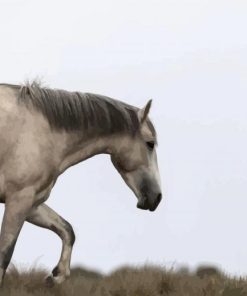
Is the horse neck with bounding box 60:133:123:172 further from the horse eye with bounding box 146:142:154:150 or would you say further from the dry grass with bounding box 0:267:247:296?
the dry grass with bounding box 0:267:247:296

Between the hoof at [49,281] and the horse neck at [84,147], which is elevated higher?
the horse neck at [84,147]

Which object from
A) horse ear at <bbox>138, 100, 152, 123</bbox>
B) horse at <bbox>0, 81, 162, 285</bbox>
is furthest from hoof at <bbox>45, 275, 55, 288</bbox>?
horse ear at <bbox>138, 100, 152, 123</bbox>

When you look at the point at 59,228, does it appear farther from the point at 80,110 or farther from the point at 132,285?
the point at 80,110

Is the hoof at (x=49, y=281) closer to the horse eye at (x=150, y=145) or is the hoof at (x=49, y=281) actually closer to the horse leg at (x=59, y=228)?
the horse leg at (x=59, y=228)

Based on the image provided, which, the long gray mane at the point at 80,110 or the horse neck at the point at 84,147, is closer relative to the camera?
the long gray mane at the point at 80,110

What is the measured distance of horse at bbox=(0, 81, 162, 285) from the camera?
28.4 feet

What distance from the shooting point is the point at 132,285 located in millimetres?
9484

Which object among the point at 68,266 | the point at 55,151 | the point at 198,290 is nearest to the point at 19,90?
the point at 55,151

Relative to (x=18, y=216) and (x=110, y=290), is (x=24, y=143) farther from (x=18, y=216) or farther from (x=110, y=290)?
(x=110, y=290)

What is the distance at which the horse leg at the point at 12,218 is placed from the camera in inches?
340

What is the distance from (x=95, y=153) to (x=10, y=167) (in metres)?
1.25

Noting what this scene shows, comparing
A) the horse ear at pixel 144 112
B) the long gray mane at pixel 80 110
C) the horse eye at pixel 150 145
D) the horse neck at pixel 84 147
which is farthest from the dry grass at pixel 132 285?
the horse ear at pixel 144 112

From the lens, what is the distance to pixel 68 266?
31.3ft

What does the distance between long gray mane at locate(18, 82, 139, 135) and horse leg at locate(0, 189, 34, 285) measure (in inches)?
35.7
